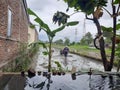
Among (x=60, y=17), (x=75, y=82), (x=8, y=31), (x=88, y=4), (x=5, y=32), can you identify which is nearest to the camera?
(x=88, y=4)

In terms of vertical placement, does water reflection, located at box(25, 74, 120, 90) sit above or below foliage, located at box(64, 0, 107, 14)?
below

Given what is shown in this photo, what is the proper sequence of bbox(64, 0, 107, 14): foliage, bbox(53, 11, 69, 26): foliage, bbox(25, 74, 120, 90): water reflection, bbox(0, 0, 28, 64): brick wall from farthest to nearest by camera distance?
bbox(0, 0, 28, 64): brick wall < bbox(53, 11, 69, 26): foliage < bbox(64, 0, 107, 14): foliage < bbox(25, 74, 120, 90): water reflection

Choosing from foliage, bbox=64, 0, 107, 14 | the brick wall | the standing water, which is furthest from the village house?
foliage, bbox=64, 0, 107, 14

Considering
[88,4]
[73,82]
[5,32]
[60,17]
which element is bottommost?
[73,82]

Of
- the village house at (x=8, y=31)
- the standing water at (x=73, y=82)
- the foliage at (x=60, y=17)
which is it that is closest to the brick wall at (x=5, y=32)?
the village house at (x=8, y=31)

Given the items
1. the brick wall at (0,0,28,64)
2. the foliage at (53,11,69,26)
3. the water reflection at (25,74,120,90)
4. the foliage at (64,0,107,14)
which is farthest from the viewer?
the brick wall at (0,0,28,64)

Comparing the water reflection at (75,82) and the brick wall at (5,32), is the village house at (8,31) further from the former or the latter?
the water reflection at (75,82)

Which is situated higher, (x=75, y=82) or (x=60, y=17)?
(x=60, y=17)

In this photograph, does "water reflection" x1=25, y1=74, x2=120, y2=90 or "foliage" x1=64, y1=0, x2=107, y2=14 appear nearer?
"water reflection" x1=25, y1=74, x2=120, y2=90

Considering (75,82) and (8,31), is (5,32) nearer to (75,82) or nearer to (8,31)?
A: (8,31)

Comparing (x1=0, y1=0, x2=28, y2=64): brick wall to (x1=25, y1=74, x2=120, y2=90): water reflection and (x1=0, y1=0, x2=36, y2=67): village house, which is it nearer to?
(x1=0, y1=0, x2=36, y2=67): village house

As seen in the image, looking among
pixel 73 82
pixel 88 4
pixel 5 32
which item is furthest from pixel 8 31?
pixel 88 4

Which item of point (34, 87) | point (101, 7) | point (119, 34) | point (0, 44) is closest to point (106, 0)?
point (101, 7)

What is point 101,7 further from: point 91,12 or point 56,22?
point 56,22
